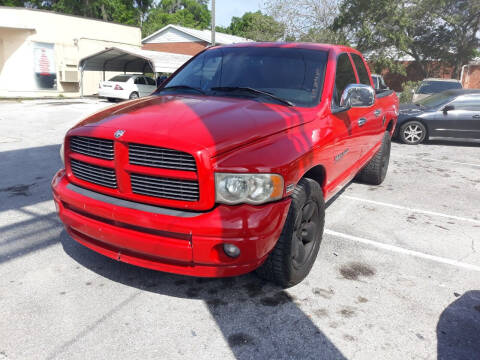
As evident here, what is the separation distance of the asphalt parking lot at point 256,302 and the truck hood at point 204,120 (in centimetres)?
117

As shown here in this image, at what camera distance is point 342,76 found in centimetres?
420

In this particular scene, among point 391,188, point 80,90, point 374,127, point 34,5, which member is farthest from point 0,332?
point 34,5

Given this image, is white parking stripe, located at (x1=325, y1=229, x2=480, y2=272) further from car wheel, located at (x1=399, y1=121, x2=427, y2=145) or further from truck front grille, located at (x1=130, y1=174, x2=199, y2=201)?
car wheel, located at (x1=399, y1=121, x2=427, y2=145)

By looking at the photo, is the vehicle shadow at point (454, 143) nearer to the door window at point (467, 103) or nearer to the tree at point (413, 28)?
the door window at point (467, 103)

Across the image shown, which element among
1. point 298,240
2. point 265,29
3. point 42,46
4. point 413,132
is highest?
point 265,29

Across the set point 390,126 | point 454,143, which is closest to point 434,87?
point 454,143

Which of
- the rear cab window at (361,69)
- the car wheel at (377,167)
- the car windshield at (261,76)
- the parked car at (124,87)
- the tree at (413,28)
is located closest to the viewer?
the car windshield at (261,76)

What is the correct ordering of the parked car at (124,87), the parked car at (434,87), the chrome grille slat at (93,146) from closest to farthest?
the chrome grille slat at (93,146)
the parked car at (434,87)
the parked car at (124,87)

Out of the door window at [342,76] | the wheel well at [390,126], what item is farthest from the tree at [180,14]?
the door window at [342,76]

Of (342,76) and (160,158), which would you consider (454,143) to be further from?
(160,158)

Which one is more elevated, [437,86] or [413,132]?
[437,86]

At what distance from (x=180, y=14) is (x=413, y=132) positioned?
61.0m

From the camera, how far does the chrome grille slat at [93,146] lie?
2803 millimetres

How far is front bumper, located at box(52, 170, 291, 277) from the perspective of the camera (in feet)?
8.27
